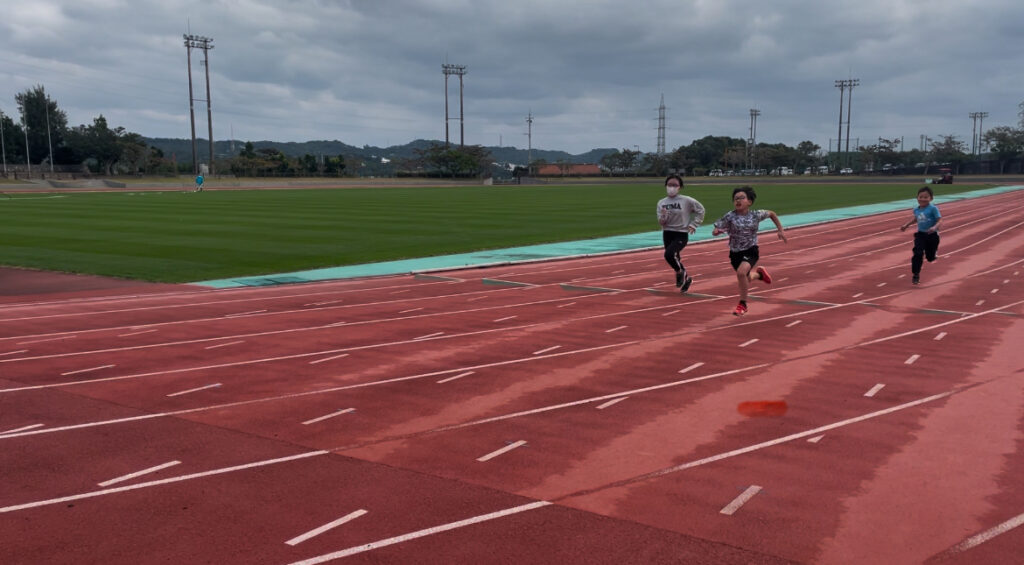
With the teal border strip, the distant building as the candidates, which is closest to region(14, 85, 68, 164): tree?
the distant building

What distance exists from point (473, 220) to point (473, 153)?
358 feet

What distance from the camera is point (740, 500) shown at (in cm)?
515

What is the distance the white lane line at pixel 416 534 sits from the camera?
4.40 metres

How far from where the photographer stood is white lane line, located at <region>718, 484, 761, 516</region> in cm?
498

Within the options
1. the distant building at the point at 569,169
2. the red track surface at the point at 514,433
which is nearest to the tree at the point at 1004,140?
the distant building at the point at 569,169

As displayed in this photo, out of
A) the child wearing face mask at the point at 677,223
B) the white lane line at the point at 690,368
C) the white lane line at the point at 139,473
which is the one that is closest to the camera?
the white lane line at the point at 139,473

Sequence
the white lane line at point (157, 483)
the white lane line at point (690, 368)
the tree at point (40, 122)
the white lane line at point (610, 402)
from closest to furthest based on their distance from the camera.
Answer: the white lane line at point (157, 483)
the white lane line at point (610, 402)
the white lane line at point (690, 368)
the tree at point (40, 122)

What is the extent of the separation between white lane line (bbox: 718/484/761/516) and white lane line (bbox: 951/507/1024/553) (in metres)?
1.21

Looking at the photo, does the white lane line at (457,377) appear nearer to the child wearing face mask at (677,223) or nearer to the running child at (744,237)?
the running child at (744,237)

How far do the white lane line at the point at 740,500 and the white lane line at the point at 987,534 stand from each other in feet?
3.97

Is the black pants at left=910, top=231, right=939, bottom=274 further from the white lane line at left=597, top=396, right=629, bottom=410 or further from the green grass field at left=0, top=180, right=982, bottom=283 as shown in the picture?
the green grass field at left=0, top=180, right=982, bottom=283

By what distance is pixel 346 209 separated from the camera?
136ft

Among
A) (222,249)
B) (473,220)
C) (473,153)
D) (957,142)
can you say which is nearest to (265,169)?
(473,153)

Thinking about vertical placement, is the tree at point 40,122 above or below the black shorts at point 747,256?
above
